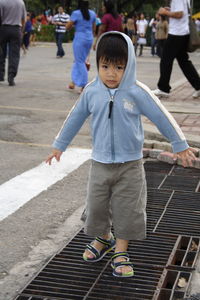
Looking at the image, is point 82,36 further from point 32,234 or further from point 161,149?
point 32,234

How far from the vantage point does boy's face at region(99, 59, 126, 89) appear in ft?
13.4

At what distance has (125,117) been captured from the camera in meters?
4.12

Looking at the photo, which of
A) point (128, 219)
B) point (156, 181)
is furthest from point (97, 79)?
point (156, 181)

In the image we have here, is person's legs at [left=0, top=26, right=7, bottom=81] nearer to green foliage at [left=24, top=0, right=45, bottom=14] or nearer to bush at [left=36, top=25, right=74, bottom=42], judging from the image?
bush at [left=36, top=25, right=74, bottom=42]

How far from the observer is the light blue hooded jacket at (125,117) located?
4105 mm

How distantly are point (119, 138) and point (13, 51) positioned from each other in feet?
33.2

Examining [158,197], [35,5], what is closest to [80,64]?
[158,197]

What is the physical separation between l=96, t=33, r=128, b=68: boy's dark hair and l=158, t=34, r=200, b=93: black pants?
7.19 meters

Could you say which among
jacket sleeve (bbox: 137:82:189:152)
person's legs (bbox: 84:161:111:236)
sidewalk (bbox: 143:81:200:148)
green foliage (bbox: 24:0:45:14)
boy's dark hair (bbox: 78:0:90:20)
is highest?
green foliage (bbox: 24:0:45:14)

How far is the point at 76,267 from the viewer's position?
4.28m

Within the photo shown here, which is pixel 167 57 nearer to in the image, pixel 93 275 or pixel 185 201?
pixel 185 201

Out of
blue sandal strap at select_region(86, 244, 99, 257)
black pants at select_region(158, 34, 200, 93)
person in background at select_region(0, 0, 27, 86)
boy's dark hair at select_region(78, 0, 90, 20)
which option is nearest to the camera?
blue sandal strap at select_region(86, 244, 99, 257)

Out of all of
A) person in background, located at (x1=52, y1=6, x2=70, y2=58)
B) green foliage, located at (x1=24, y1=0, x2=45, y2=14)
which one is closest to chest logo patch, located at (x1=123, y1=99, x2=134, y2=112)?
person in background, located at (x1=52, y1=6, x2=70, y2=58)

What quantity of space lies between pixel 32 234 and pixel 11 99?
708cm
